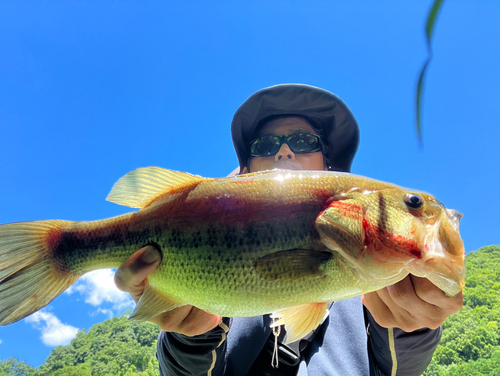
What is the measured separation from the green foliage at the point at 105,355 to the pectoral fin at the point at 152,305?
143ft

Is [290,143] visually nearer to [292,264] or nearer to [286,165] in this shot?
[286,165]

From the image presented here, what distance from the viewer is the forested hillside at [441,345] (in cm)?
3181

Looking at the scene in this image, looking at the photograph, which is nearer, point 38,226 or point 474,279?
point 38,226

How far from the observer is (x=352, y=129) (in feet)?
13.7

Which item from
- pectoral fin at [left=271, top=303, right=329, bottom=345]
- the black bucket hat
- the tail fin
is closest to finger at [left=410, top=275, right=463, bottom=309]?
pectoral fin at [left=271, top=303, right=329, bottom=345]

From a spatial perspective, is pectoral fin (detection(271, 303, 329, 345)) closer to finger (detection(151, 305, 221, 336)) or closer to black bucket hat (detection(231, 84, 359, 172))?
finger (detection(151, 305, 221, 336))

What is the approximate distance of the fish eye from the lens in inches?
62.5

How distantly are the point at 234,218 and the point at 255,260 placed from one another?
0.80 ft

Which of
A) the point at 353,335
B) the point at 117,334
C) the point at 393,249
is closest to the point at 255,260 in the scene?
the point at 393,249

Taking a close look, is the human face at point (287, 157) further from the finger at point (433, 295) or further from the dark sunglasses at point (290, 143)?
the finger at point (433, 295)

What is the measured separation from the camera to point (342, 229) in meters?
1.58

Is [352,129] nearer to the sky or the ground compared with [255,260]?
nearer to the sky

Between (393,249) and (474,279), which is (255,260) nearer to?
(393,249)

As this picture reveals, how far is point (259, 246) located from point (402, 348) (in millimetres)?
1361
